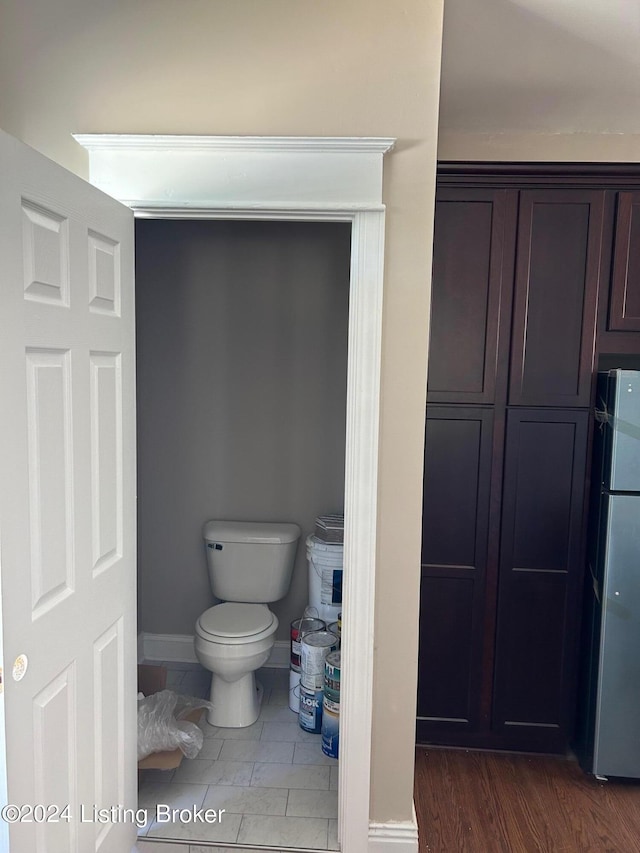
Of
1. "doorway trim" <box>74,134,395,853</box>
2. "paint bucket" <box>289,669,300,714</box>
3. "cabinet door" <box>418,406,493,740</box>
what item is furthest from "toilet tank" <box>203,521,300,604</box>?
"doorway trim" <box>74,134,395,853</box>

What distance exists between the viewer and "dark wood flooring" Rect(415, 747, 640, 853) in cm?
214

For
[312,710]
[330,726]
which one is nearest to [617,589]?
[330,726]

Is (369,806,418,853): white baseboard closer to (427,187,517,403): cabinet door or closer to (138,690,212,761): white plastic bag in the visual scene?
(138,690,212,761): white plastic bag

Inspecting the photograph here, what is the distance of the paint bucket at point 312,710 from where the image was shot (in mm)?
2715

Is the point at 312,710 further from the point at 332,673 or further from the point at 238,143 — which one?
the point at 238,143

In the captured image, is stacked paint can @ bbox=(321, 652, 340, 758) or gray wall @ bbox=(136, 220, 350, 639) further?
gray wall @ bbox=(136, 220, 350, 639)

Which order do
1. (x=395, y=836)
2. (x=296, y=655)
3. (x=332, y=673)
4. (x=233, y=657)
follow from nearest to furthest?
(x=395, y=836) < (x=332, y=673) < (x=233, y=657) < (x=296, y=655)

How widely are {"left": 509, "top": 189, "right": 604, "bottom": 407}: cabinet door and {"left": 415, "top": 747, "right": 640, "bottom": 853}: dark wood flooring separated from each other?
4.72 feet

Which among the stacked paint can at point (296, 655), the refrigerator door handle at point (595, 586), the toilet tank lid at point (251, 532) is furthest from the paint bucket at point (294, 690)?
the refrigerator door handle at point (595, 586)

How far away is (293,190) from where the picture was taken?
1841 mm

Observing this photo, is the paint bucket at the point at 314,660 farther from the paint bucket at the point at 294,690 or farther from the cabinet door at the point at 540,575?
the cabinet door at the point at 540,575

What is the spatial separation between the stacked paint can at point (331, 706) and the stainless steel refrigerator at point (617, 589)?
0.97 metres

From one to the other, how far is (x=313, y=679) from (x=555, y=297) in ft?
6.02

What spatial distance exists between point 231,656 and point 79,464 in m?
1.41
